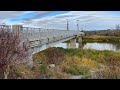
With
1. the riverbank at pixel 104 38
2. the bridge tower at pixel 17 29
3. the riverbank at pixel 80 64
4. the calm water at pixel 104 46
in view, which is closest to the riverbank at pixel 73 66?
the riverbank at pixel 80 64

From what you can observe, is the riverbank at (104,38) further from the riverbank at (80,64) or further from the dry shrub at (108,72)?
the dry shrub at (108,72)

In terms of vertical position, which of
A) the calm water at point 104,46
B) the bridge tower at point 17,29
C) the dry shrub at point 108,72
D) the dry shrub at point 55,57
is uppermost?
the bridge tower at point 17,29

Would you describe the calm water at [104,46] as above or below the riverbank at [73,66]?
above

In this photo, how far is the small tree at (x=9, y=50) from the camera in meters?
6.24

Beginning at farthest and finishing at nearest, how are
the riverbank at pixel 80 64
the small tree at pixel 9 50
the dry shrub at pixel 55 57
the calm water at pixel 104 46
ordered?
the dry shrub at pixel 55 57
the calm water at pixel 104 46
the riverbank at pixel 80 64
the small tree at pixel 9 50

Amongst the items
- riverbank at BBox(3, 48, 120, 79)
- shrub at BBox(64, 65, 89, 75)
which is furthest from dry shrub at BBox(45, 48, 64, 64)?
shrub at BBox(64, 65, 89, 75)

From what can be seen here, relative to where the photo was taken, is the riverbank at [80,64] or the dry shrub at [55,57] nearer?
the riverbank at [80,64]

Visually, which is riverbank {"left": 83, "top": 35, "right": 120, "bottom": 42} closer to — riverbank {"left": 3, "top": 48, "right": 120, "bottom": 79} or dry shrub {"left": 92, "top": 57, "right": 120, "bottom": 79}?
riverbank {"left": 3, "top": 48, "right": 120, "bottom": 79}

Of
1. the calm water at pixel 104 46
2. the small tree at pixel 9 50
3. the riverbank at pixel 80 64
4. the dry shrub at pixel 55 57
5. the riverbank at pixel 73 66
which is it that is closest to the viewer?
the small tree at pixel 9 50

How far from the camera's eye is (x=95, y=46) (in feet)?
23.1

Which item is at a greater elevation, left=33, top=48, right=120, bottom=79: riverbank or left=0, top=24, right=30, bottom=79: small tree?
left=0, top=24, right=30, bottom=79: small tree

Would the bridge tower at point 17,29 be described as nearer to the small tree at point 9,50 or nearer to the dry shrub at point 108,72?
the small tree at point 9,50

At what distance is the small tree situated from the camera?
6238mm
